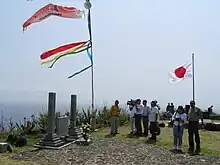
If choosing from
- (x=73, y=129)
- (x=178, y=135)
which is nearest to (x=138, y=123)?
(x=73, y=129)

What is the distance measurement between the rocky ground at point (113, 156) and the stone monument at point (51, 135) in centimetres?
46

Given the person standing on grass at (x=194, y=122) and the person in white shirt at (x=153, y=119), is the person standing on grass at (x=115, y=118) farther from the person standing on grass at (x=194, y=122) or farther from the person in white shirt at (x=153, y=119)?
the person standing on grass at (x=194, y=122)

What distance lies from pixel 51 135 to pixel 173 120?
434 cm

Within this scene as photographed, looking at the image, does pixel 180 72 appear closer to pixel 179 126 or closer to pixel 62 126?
pixel 62 126

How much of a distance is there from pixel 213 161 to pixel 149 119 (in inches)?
173

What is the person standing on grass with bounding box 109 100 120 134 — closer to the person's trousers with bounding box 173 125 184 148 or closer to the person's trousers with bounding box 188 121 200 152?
the person's trousers with bounding box 173 125 184 148

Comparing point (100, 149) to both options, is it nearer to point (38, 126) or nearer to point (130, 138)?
point (130, 138)

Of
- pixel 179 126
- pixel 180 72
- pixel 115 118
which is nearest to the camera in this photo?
pixel 179 126

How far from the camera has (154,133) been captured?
15.6 meters

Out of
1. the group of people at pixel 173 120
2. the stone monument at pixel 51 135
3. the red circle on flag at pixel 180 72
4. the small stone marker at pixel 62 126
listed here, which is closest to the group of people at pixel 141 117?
the group of people at pixel 173 120

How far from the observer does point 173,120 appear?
45.3 ft

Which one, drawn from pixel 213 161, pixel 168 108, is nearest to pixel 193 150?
pixel 213 161

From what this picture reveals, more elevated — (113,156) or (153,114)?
(153,114)

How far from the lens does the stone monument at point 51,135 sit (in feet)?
45.3
